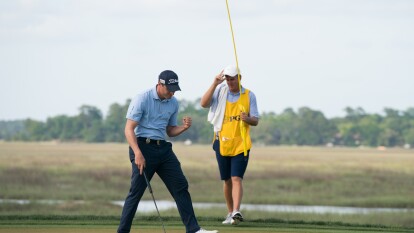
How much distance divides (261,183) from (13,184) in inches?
444

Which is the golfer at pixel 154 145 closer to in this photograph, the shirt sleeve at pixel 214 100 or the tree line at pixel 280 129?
the shirt sleeve at pixel 214 100

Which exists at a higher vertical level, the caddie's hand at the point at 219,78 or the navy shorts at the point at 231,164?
the caddie's hand at the point at 219,78

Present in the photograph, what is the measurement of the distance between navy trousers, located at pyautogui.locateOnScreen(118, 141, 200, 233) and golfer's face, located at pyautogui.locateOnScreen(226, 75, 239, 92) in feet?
6.82

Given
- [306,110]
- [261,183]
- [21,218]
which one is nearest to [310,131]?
[306,110]

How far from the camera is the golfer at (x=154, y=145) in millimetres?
11305

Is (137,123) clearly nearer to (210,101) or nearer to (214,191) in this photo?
(210,101)

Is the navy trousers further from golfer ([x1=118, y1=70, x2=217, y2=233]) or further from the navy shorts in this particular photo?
the navy shorts

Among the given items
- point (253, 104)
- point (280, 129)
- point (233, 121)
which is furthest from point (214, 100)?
point (280, 129)

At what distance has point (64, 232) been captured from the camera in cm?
1240

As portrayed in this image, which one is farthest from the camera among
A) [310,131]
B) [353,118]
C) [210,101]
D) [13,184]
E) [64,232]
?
[353,118]

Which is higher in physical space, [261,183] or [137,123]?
[137,123]

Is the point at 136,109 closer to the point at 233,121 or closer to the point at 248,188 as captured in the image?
the point at 233,121

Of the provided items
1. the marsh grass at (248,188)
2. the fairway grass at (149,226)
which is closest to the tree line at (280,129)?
the marsh grass at (248,188)

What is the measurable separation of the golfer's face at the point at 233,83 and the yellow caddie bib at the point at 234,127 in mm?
139
